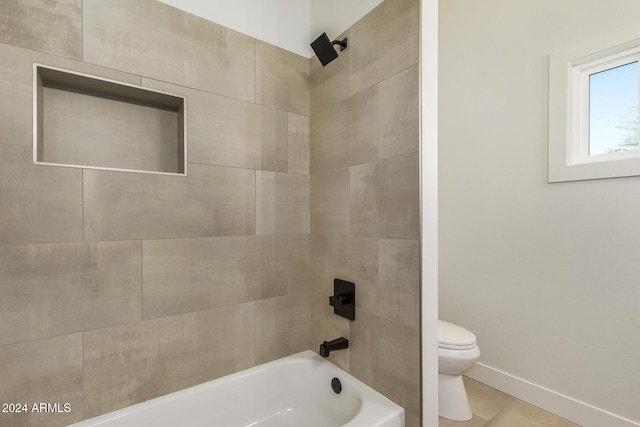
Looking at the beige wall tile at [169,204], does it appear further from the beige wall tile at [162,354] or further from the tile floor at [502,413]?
the tile floor at [502,413]

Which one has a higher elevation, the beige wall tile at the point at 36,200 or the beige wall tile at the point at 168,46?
the beige wall tile at the point at 168,46

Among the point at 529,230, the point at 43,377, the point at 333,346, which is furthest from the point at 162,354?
the point at 529,230

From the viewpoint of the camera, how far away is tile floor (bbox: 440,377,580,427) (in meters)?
1.76

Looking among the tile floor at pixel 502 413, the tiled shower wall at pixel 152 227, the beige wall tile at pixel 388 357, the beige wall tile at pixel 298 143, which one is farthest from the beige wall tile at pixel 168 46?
the tile floor at pixel 502 413

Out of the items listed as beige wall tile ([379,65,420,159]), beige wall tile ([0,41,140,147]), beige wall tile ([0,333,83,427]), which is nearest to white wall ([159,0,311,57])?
beige wall tile ([0,41,140,147])

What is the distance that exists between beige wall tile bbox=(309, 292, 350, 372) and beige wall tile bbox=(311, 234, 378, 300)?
0.07m

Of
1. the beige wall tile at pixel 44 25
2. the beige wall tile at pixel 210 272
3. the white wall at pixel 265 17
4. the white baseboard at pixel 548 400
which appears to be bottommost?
the white baseboard at pixel 548 400

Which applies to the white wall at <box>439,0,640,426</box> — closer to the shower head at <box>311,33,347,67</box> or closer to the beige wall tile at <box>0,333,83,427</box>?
the shower head at <box>311,33,347,67</box>

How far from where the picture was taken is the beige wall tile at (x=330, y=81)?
1.53 metres

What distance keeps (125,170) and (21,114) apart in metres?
0.36

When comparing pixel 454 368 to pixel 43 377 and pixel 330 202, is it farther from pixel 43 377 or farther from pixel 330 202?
pixel 43 377

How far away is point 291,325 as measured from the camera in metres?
1.72

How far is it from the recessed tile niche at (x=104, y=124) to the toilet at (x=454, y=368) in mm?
1786

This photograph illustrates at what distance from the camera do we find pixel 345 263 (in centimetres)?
153
